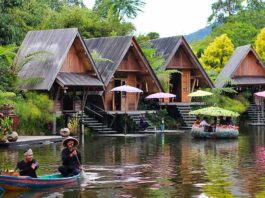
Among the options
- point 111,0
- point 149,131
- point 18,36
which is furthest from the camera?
point 111,0

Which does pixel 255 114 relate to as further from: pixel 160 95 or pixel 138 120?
pixel 138 120

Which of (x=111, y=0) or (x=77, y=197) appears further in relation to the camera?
(x=111, y=0)

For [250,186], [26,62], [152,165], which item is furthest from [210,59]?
[250,186]

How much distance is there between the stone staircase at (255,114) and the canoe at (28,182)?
3095 cm

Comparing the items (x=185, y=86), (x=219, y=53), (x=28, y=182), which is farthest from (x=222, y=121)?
(x=219, y=53)

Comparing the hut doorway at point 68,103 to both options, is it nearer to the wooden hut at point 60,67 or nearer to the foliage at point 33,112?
the wooden hut at point 60,67

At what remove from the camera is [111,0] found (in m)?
60.3

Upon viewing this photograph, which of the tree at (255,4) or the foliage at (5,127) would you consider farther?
the tree at (255,4)

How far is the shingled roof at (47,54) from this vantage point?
108 feet

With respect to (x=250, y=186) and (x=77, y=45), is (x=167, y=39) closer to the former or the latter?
(x=77, y=45)

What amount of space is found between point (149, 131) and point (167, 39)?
9.71 metres

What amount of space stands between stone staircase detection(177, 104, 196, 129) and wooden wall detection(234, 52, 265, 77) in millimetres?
7046

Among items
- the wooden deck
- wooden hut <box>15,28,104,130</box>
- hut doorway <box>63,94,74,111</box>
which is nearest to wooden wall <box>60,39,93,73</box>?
wooden hut <box>15,28,104,130</box>

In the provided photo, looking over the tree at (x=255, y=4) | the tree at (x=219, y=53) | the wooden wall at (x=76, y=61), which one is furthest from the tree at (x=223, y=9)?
the wooden wall at (x=76, y=61)
